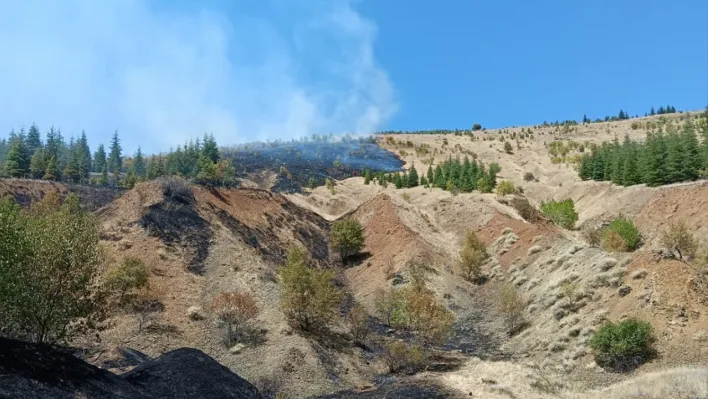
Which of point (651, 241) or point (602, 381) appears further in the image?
point (651, 241)

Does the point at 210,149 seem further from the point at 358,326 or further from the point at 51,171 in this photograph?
the point at 358,326

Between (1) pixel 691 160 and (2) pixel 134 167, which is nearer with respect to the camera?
(1) pixel 691 160

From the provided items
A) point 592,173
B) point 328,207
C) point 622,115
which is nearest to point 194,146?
point 328,207

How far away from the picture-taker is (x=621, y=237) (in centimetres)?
4841

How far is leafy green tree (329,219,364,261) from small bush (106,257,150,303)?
24538 millimetres

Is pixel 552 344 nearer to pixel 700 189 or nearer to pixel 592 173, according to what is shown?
pixel 700 189

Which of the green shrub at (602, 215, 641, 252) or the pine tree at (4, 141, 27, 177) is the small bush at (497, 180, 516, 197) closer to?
the green shrub at (602, 215, 641, 252)

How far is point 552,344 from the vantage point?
33.3m

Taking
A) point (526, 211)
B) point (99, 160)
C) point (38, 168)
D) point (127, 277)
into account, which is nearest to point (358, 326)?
point (127, 277)

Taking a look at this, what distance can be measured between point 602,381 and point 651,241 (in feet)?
96.4

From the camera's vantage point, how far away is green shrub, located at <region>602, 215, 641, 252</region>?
46781 mm

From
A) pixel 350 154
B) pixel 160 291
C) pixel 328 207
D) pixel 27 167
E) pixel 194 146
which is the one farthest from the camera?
pixel 350 154

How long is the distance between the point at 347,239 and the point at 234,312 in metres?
24.4

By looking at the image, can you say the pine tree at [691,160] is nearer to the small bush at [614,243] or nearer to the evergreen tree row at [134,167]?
the small bush at [614,243]
